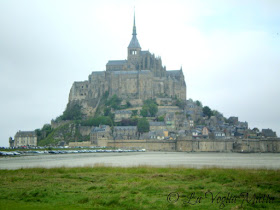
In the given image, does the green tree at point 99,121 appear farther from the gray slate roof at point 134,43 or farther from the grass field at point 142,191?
the grass field at point 142,191

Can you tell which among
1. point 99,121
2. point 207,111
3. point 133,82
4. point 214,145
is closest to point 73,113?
point 99,121

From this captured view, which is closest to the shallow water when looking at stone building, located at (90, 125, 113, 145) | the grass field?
the grass field

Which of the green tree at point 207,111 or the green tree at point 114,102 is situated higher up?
the green tree at point 114,102

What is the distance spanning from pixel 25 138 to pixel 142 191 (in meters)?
89.7

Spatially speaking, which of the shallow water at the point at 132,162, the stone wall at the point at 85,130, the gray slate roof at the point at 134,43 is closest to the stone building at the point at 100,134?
the stone wall at the point at 85,130

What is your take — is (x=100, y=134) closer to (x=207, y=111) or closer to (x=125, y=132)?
(x=125, y=132)

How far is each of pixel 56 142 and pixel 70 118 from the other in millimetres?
14380

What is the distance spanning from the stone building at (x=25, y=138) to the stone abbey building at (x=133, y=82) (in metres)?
18.2

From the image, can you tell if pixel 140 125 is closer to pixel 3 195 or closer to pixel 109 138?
pixel 109 138

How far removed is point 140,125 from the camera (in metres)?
102

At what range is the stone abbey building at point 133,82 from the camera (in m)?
115

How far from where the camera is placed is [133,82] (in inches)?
4557

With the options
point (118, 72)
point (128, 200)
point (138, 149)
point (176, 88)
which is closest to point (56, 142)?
point (138, 149)

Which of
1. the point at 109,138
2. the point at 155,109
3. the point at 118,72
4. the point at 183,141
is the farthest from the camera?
the point at 118,72
